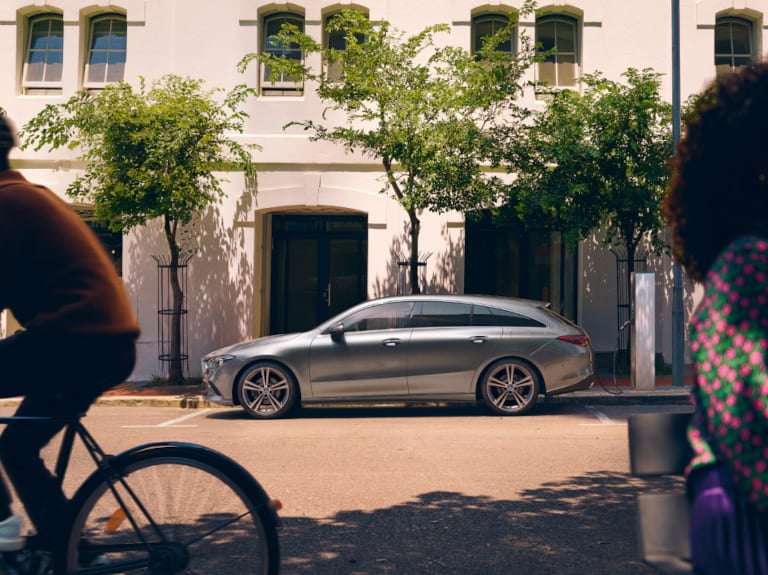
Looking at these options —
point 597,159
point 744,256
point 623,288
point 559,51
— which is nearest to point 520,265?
point 623,288

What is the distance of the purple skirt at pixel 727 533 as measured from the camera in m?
1.73

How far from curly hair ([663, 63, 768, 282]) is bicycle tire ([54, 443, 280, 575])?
5.87 ft

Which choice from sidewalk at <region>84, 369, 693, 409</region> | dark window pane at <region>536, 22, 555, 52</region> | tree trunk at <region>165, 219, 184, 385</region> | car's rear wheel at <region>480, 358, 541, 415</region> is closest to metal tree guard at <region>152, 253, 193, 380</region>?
tree trunk at <region>165, 219, 184, 385</region>

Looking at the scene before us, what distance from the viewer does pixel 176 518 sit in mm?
3191

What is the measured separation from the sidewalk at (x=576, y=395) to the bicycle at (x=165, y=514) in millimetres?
9596

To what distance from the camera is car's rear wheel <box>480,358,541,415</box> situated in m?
11.0

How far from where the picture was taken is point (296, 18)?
17000 millimetres

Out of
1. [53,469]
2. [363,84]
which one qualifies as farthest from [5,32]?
[53,469]

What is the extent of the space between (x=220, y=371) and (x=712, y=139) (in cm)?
971

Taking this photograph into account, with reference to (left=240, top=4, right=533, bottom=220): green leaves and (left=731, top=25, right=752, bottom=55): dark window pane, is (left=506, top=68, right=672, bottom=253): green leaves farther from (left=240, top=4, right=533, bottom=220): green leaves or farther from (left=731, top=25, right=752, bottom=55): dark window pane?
(left=731, top=25, right=752, bottom=55): dark window pane

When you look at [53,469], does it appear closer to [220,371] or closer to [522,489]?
[522,489]

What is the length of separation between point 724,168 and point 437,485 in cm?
500

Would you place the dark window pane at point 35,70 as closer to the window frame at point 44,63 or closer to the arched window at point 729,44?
the window frame at point 44,63

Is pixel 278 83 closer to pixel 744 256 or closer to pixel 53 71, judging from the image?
pixel 53 71
